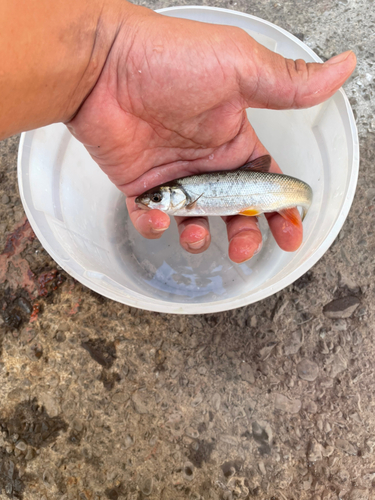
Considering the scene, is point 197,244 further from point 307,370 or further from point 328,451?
point 328,451

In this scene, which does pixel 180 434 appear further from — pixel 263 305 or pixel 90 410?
pixel 263 305

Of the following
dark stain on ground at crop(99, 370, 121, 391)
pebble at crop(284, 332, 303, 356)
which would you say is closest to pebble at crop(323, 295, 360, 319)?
pebble at crop(284, 332, 303, 356)

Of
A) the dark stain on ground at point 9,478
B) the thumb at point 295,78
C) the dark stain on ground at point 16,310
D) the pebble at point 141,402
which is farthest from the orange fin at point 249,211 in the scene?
the dark stain on ground at point 9,478

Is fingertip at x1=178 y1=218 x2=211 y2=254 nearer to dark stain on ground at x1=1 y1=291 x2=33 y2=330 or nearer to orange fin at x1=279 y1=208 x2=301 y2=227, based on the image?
orange fin at x1=279 y1=208 x2=301 y2=227

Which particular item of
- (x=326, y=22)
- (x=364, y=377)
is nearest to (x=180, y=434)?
(x=364, y=377)

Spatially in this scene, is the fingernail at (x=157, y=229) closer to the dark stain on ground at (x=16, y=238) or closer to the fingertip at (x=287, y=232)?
the fingertip at (x=287, y=232)

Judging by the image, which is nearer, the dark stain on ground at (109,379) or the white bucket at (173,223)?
the white bucket at (173,223)
